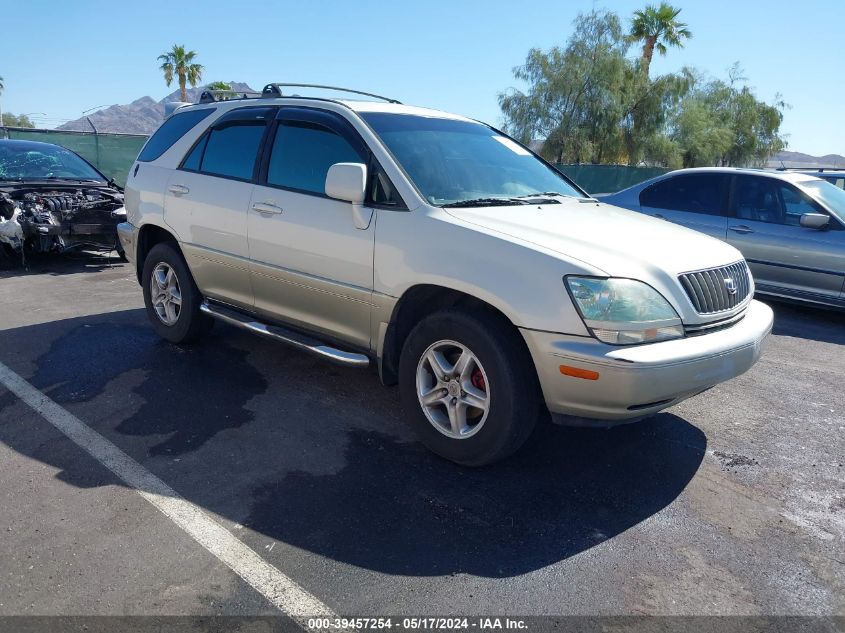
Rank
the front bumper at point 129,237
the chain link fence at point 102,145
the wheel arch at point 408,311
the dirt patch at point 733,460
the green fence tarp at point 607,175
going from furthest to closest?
1. the green fence tarp at point 607,175
2. the chain link fence at point 102,145
3. the front bumper at point 129,237
4. the dirt patch at point 733,460
5. the wheel arch at point 408,311

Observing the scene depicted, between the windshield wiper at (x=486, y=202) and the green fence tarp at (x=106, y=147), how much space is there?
1644 centimetres

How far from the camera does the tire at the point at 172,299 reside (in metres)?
5.18

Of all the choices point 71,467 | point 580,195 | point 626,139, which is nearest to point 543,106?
point 626,139

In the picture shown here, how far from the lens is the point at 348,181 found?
3.71 m

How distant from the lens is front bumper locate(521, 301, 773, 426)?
300 cm

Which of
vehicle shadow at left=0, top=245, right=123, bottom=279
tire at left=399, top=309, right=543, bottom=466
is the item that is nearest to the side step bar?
tire at left=399, top=309, right=543, bottom=466

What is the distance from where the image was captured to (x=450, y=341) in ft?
11.3

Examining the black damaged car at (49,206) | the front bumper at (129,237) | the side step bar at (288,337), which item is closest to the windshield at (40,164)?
the black damaged car at (49,206)

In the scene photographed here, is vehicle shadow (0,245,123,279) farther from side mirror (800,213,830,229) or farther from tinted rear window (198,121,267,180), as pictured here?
side mirror (800,213,830,229)

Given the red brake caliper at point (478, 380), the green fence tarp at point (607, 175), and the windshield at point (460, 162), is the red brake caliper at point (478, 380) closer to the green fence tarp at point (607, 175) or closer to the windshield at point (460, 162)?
the windshield at point (460, 162)

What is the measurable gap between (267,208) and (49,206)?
18.7 feet

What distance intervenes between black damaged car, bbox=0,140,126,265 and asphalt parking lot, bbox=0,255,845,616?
4.16 meters

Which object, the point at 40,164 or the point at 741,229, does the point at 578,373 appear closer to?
the point at 741,229

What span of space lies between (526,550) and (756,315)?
81.0 inches
